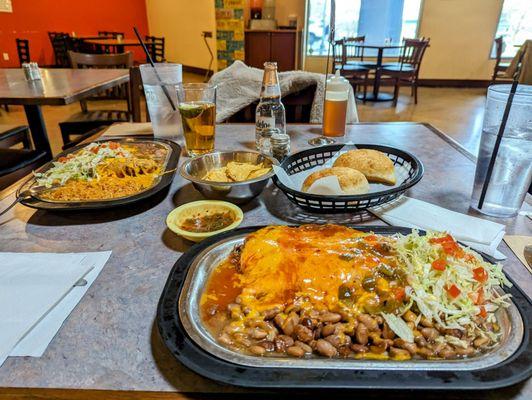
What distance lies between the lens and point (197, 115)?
1.56 metres

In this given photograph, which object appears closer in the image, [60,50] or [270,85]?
[270,85]

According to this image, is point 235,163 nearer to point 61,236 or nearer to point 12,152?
point 61,236

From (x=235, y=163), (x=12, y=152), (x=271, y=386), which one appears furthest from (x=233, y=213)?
(x=12, y=152)

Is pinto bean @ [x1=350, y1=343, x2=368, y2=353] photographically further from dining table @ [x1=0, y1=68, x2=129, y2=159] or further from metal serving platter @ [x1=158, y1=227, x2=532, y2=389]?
dining table @ [x1=0, y1=68, x2=129, y2=159]

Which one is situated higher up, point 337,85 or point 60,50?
point 337,85

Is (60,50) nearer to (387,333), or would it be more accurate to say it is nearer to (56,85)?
(56,85)

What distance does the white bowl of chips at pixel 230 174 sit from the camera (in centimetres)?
115

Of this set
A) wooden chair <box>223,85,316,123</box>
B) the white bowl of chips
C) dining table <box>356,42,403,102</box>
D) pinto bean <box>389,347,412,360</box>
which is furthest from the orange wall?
pinto bean <box>389,347,412,360</box>

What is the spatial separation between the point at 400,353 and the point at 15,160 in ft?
8.72

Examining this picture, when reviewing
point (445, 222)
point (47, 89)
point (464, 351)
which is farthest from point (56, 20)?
point (464, 351)

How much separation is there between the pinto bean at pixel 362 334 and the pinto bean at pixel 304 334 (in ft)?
0.27

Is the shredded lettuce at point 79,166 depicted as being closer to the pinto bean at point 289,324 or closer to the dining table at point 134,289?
the dining table at point 134,289

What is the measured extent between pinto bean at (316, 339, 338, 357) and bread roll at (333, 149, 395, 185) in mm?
793

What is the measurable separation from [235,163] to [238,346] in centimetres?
80
